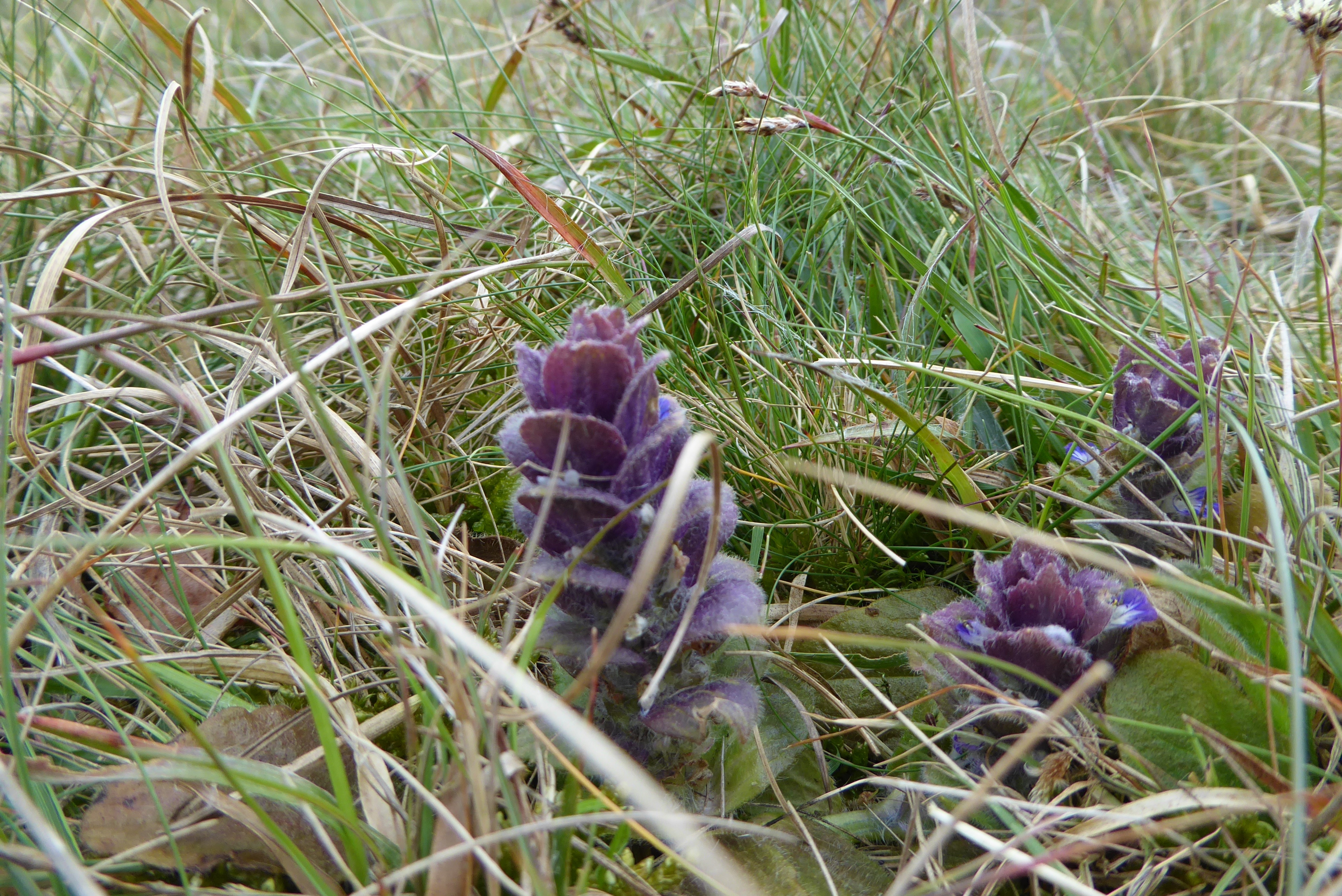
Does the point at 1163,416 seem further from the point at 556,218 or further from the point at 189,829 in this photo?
the point at 189,829

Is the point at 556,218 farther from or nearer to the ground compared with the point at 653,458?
farther from the ground

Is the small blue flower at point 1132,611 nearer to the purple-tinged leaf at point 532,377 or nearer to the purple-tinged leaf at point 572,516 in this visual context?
the purple-tinged leaf at point 572,516

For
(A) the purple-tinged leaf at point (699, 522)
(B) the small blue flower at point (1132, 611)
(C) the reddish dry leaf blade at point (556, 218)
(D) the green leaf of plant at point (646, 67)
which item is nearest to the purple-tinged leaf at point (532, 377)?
(A) the purple-tinged leaf at point (699, 522)

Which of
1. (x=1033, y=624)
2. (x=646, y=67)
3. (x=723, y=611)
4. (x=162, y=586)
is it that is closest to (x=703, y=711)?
(x=723, y=611)

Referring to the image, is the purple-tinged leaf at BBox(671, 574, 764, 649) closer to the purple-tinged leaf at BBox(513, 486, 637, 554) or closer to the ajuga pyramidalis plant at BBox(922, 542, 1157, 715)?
the purple-tinged leaf at BBox(513, 486, 637, 554)

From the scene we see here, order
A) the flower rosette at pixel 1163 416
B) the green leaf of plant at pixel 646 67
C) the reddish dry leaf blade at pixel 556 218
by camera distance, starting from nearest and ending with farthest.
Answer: the flower rosette at pixel 1163 416 → the reddish dry leaf blade at pixel 556 218 → the green leaf of plant at pixel 646 67

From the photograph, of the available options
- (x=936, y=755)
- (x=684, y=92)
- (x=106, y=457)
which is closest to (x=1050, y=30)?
(x=684, y=92)
